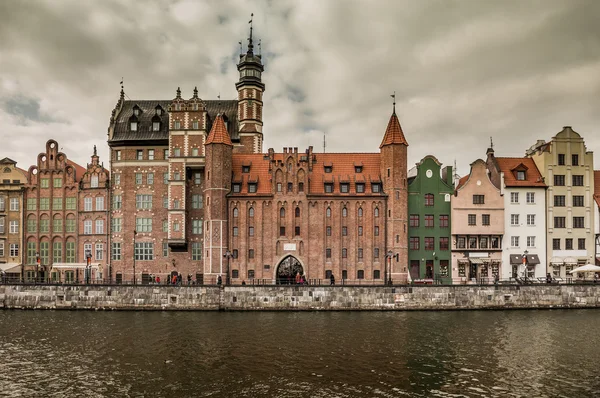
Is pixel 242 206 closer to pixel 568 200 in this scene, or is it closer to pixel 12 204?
pixel 12 204

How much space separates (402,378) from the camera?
2747cm

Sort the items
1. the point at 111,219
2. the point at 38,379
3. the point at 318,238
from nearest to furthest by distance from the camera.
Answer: the point at 38,379 < the point at 318,238 < the point at 111,219

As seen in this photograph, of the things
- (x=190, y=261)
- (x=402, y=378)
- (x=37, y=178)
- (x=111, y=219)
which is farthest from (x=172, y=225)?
(x=402, y=378)

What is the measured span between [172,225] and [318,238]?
18.9 m

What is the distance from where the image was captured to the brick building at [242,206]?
189ft

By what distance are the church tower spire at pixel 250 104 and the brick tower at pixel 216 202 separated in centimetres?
753

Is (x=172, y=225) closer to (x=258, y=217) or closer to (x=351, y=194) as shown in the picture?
(x=258, y=217)

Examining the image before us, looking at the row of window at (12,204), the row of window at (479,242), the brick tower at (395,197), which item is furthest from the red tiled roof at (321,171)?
the row of window at (12,204)

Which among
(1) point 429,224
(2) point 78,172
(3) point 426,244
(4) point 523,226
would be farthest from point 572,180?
(2) point 78,172

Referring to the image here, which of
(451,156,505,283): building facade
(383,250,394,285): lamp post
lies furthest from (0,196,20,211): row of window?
(451,156,505,283): building facade

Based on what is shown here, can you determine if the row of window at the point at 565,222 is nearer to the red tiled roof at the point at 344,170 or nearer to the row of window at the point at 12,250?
the red tiled roof at the point at 344,170

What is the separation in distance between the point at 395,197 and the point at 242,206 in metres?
19.0

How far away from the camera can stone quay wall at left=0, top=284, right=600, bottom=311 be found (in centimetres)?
5022

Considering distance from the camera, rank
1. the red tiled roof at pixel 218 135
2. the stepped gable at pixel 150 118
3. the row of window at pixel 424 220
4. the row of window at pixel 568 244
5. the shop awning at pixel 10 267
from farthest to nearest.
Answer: the stepped gable at pixel 150 118
the shop awning at pixel 10 267
the row of window at pixel 568 244
the row of window at pixel 424 220
the red tiled roof at pixel 218 135
